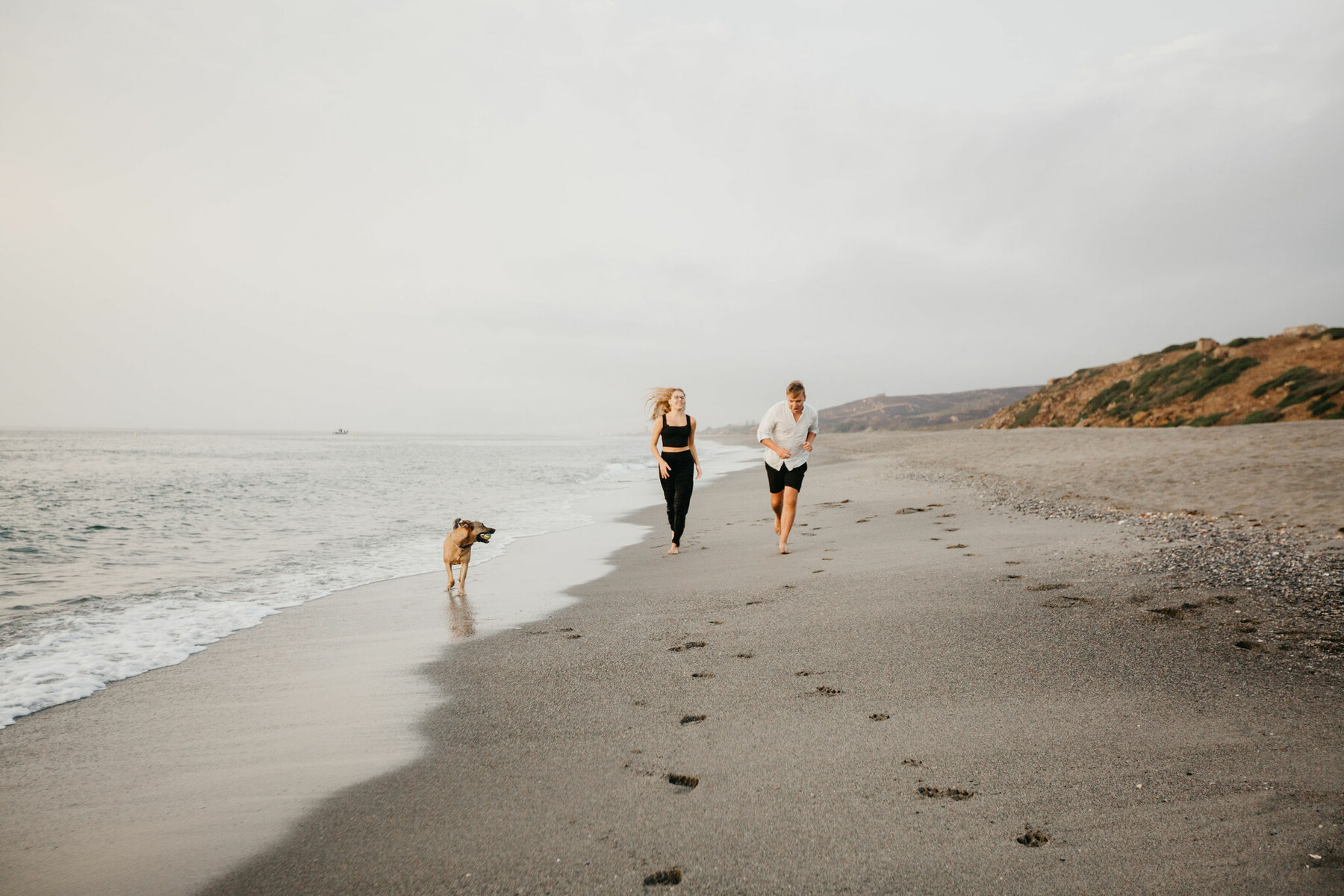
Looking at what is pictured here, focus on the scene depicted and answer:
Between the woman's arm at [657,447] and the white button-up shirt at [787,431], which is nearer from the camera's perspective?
the white button-up shirt at [787,431]

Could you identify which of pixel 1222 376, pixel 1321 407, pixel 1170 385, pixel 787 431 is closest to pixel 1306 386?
pixel 1321 407

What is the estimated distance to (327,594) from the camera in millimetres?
6758

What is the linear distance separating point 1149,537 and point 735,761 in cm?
621

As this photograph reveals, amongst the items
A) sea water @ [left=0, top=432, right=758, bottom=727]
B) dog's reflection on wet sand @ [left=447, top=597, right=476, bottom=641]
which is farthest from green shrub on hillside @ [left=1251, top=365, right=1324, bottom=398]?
dog's reflection on wet sand @ [left=447, top=597, right=476, bottom=641]

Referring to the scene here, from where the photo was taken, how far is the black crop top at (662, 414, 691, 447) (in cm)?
867

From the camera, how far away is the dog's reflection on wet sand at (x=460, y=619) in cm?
509

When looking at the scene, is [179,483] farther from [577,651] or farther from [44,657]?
[577,651]

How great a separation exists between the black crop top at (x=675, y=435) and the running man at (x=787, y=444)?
A: 1.14 metres

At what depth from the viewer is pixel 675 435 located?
867cm

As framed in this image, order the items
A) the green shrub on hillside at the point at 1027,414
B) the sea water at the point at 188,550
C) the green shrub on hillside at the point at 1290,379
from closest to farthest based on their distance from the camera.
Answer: the sea water at the point at 188,550 < the green shrub on hillside at the point at 1290,379 < the green shrub on hillside at the point at 1027,414

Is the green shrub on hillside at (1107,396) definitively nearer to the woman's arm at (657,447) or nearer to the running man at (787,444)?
the running man at (787,444)

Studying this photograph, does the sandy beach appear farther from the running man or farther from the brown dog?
the running man

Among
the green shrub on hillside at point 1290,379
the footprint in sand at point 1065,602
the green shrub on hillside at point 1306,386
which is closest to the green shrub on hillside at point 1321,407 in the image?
the green shrub on hillside at point 1306,386

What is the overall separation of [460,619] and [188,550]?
677cm
